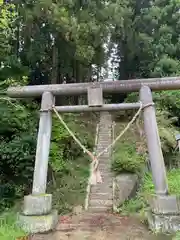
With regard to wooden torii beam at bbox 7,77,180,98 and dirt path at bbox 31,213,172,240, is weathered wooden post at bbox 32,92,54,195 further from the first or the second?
dirt path at bbox 31,213,172,240

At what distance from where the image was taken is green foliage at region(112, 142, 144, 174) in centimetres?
930

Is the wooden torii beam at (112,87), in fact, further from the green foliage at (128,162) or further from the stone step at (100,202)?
the stone step at (100,202)

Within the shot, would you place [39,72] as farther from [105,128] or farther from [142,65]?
[142,65]

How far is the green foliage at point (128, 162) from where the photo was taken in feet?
30.5

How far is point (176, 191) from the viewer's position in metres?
9.11

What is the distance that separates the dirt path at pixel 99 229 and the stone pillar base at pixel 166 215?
0.74 ft

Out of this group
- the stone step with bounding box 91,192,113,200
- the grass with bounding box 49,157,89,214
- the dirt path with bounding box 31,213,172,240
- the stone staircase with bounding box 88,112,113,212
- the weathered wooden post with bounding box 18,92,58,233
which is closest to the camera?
the dirt path with bounding box 31,213,172,240

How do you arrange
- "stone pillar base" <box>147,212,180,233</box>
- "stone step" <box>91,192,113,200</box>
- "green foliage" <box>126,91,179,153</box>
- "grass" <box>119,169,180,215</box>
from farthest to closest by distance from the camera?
"green foliage" <box>126,91,179,153</box>, "stone step" <box>91,192,113,200</box>, "grass" <box>119,169,180,215</box>, "stone pillar base" <box>147,212,180,233</box>

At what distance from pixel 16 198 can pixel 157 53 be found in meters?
11.7

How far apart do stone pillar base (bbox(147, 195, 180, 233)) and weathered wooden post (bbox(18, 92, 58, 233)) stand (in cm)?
221

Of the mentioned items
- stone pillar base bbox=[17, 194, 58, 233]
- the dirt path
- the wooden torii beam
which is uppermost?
the wooden torii beam

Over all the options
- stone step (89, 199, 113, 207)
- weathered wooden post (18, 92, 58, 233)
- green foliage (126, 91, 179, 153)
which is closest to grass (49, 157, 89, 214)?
stone step (89, 199, 113, 207)

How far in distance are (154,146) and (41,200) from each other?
2.73m

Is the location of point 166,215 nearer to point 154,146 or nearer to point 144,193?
point 154,146
